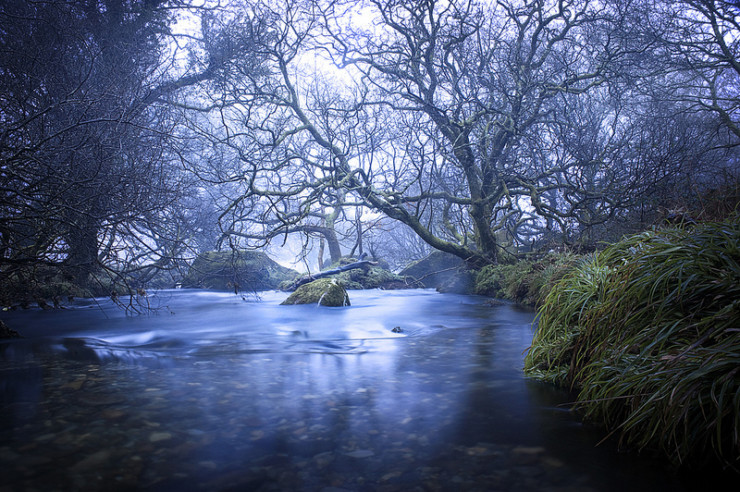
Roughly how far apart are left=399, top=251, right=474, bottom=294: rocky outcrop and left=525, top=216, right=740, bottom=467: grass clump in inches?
401

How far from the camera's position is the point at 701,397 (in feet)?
7.02

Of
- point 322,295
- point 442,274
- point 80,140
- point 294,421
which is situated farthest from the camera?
point 442,274

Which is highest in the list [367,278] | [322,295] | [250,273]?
[250,273]

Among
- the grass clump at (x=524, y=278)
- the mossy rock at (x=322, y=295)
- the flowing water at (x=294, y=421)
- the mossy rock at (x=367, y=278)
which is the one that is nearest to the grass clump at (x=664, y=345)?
the flowing water at (x=294, y=421)

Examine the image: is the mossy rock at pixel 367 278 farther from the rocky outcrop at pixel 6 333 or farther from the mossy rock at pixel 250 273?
the rocky outcrop at pixel 6 333

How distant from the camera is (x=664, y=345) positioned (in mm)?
2730

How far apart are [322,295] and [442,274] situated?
7.24 meters

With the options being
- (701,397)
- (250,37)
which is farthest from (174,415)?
(250,37)

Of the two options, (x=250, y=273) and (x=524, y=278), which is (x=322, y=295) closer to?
(x=524, y=278)

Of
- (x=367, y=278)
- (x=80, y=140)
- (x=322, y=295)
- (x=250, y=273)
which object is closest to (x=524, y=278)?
(x=322, y=295)

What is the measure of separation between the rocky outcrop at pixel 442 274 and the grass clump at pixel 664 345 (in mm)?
10192

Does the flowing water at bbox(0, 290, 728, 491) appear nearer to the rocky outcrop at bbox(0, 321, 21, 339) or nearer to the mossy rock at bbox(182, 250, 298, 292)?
the rocky outcrop at bbox(0, 321, 21, 339)

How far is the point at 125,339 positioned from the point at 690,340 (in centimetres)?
674

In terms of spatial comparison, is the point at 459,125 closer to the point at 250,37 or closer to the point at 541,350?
the point at 250,37
